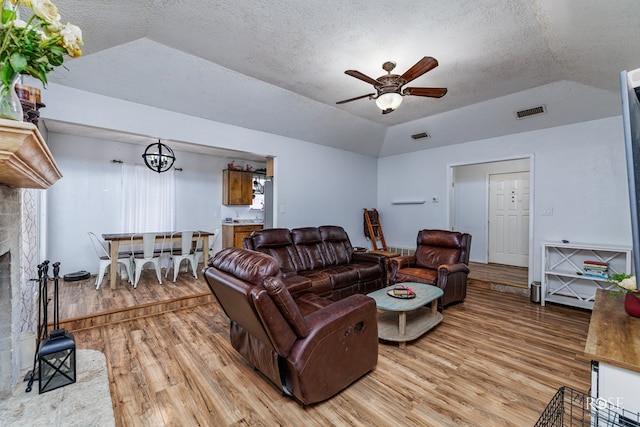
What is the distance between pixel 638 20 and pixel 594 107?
2.16m

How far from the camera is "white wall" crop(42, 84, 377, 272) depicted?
12.5 ft

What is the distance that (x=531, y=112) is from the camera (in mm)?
3887

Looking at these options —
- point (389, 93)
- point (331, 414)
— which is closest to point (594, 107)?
point (389, 93)

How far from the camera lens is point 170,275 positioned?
5020mm

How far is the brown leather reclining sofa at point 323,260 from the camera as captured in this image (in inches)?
143

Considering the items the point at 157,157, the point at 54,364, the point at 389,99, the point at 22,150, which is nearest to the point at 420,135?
the point at 389,99

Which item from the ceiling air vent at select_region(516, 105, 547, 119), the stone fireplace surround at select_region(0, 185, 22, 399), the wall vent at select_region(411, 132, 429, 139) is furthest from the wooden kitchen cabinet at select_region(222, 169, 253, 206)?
the ceiling air vent at select_region(516, 105, 547, 119)

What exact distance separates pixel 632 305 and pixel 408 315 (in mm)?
2004

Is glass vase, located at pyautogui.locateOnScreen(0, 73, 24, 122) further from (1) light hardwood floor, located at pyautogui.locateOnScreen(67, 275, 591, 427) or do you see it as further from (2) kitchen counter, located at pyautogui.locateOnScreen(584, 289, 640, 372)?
(2) kitchen counter, located at pyautogui.locateOnScreen(584, 289, 640, 372)

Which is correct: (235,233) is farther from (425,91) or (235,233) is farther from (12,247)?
(425,91)

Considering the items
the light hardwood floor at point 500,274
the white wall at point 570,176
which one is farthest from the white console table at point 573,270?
the light hardwood floor at point 500,274

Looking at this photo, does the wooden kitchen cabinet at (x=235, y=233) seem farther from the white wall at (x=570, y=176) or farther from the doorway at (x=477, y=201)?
the doorway at (x=477, y=201)

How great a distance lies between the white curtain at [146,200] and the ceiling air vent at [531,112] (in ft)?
20.2

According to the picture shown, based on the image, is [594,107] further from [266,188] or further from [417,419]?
[266,188]
